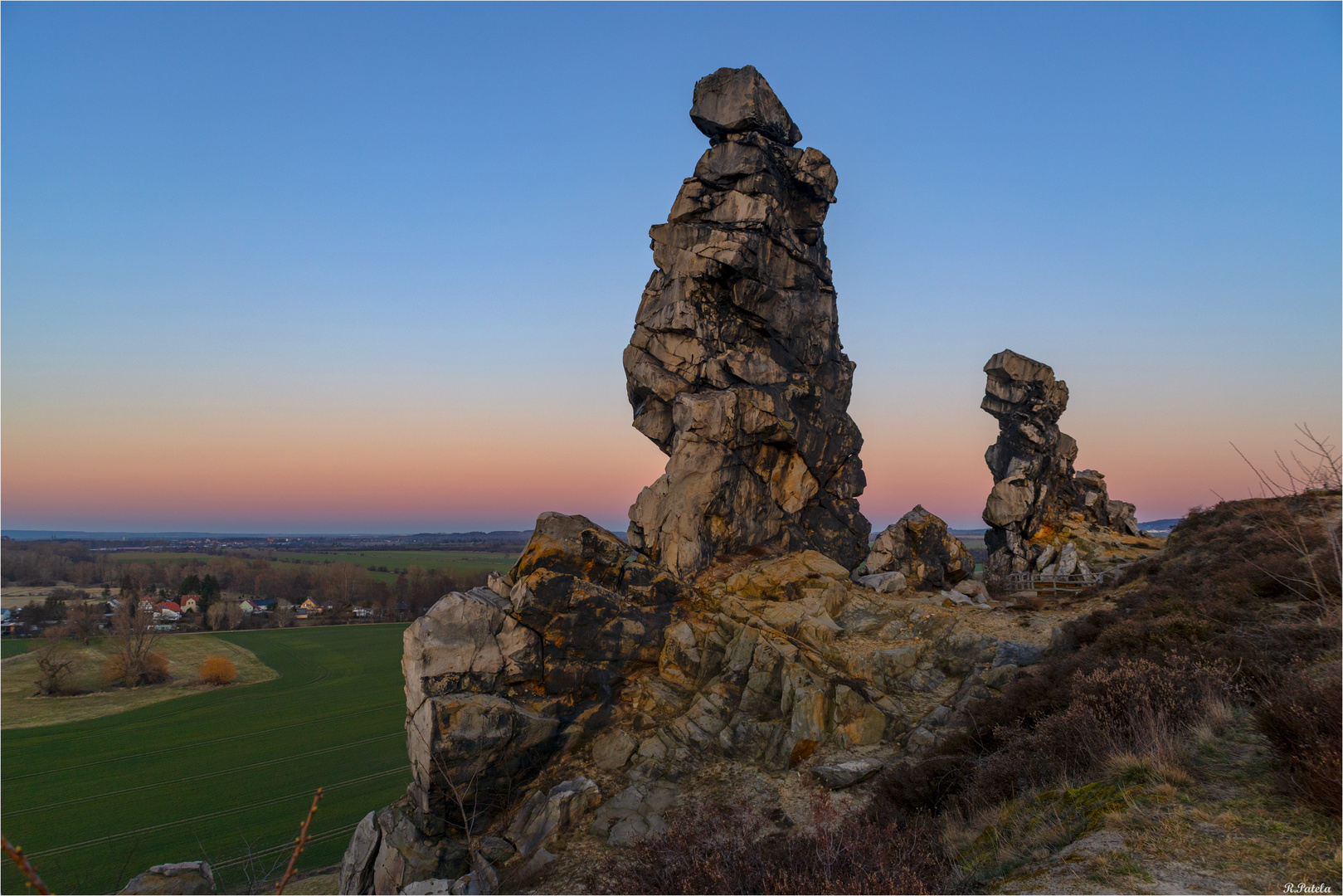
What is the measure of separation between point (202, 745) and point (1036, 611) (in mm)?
56084

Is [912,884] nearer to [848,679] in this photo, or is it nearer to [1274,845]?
[1274,845]

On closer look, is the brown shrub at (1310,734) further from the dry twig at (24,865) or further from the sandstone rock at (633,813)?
the sandstone rock at (633,813)

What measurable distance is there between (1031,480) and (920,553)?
19550mm

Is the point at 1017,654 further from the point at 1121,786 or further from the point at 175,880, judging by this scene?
the point at 175,880

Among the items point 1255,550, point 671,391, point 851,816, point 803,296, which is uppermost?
point 803,296

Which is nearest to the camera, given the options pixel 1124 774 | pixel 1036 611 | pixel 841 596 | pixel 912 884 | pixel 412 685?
pixel 912 884

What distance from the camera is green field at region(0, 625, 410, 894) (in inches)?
1214

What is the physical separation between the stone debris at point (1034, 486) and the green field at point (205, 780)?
4450 cm

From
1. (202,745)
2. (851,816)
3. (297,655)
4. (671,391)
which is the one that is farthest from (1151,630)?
(297,655)

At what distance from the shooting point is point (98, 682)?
62.8m

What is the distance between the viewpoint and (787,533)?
27922 millimetres

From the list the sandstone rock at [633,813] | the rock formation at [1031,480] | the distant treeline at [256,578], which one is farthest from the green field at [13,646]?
the rock formation at [1031,480]

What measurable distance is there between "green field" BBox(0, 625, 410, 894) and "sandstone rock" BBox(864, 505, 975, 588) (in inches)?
1212

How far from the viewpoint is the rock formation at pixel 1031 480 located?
44.2 m
